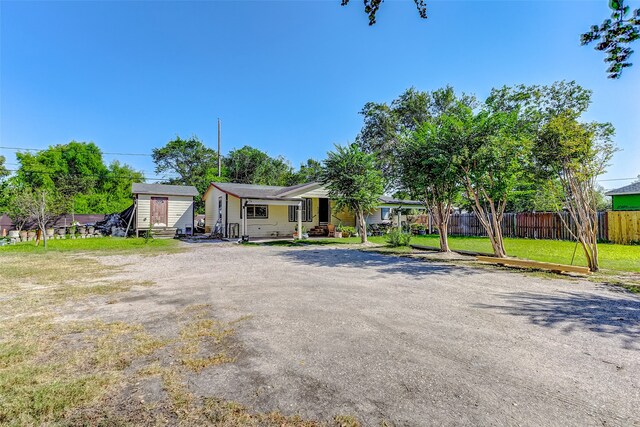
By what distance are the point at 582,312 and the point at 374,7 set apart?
17.6ft

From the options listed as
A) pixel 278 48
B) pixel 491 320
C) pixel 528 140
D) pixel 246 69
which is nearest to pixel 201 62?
pixel 246 69

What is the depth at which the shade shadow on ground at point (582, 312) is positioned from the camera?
387cm

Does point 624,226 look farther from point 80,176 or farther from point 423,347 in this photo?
point 80,176

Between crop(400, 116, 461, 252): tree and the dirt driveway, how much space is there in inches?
171

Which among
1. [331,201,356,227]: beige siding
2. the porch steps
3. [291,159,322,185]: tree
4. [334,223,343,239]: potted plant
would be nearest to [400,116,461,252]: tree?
[334,223,343,239]: potted plant

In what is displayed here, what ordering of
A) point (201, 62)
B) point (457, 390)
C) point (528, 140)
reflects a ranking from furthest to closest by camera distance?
point (201, 62) < point (528, 140) < point (457, 390)

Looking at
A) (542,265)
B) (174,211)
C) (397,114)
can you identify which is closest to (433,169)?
(542,265)

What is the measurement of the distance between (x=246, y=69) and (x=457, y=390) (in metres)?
21.1

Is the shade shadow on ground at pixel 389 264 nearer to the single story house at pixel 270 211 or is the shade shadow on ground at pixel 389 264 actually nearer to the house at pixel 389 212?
the single story house at pixel 270 211

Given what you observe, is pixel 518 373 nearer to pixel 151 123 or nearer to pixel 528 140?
pixel 528 140

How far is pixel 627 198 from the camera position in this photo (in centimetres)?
2105

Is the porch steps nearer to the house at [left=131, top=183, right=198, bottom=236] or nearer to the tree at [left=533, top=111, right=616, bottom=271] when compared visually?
the house at [left=131, top=183, right=198, bottom=236]

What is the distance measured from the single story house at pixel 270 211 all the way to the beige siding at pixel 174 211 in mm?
1628

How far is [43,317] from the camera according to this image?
14.0 ft
